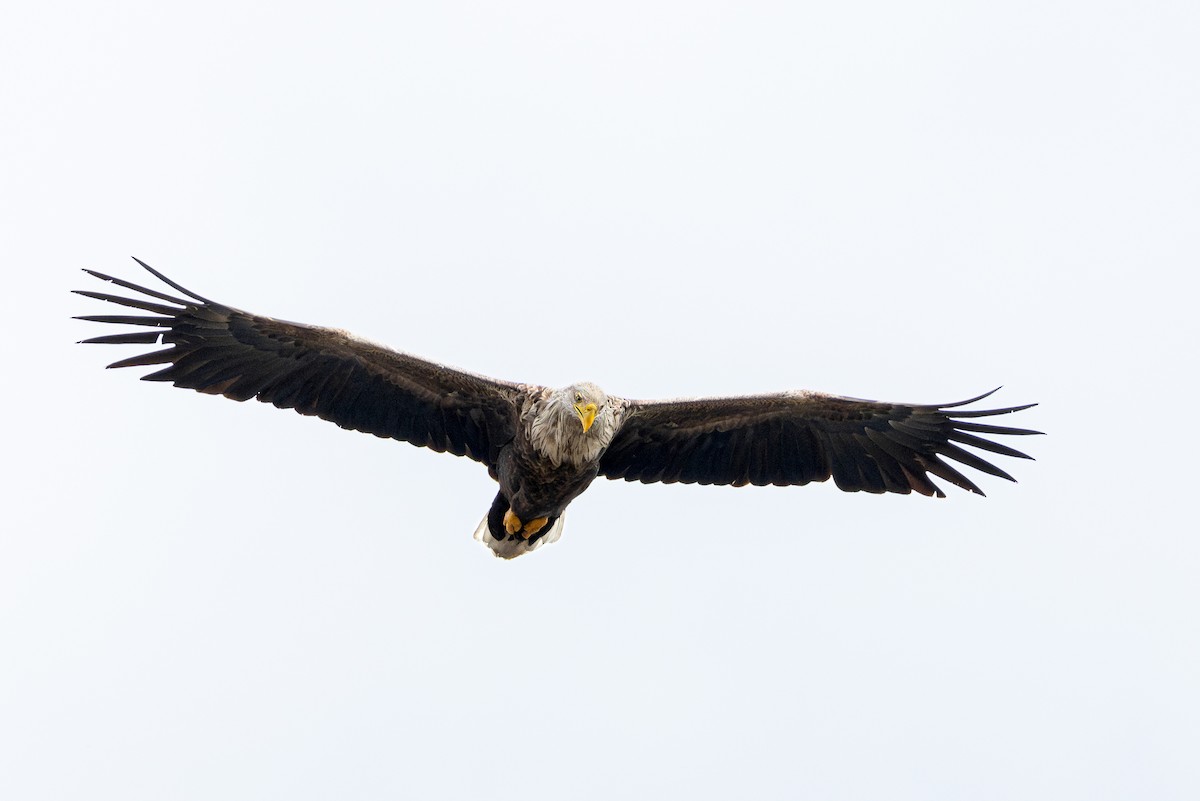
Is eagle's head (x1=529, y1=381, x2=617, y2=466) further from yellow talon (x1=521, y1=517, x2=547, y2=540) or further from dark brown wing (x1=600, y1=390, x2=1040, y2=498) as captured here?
yellow talon (x1=521, y1=517, x2=547, y2=540)

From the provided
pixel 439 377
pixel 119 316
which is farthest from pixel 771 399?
pixel 119 316

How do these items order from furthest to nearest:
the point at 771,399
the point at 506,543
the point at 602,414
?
1. the point at 506,543
2. the point at 771,399
3. the point at 602,414

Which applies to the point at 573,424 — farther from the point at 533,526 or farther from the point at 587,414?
the point at 533,526

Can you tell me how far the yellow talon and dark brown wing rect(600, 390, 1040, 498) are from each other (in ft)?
1.88

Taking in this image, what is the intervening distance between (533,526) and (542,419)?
1.29 metres

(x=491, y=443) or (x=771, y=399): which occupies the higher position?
(x=771, y=399)

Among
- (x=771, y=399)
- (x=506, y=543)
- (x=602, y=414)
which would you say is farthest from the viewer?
(x=506, y=543)

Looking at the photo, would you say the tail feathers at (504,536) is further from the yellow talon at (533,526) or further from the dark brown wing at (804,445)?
the dark brown wing at (804,445)

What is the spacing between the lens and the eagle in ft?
34.7

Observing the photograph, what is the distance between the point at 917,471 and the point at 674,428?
1788 mm

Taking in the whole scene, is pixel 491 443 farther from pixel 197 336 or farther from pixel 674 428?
pixel 197 336

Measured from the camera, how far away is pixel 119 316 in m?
10.5

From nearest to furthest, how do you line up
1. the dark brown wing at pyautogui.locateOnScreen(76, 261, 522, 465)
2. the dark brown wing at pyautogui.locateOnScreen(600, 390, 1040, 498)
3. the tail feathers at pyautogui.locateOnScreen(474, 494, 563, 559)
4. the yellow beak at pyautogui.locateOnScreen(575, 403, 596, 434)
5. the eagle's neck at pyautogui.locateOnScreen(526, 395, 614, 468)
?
the yellow beak at pyautogui.locateOnScreen(575, 403, 596, 434), the eagle's neck at pyautogui.locateOnScreen(526, 395, 614, 468), the dark brown wing at pyautogui.locateOnScreen(76, 261, 522, 465), the dark brown wing at pyautogui.locateOnScreen(600, 390, 1040, 498), the tail feathers at pyautogui.locateOnScreen(474, 494, 563, 559)

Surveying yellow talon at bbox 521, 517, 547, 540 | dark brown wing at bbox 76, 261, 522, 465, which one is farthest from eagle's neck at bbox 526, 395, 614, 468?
yellow talon at bbox 521, 517, 547, 540
